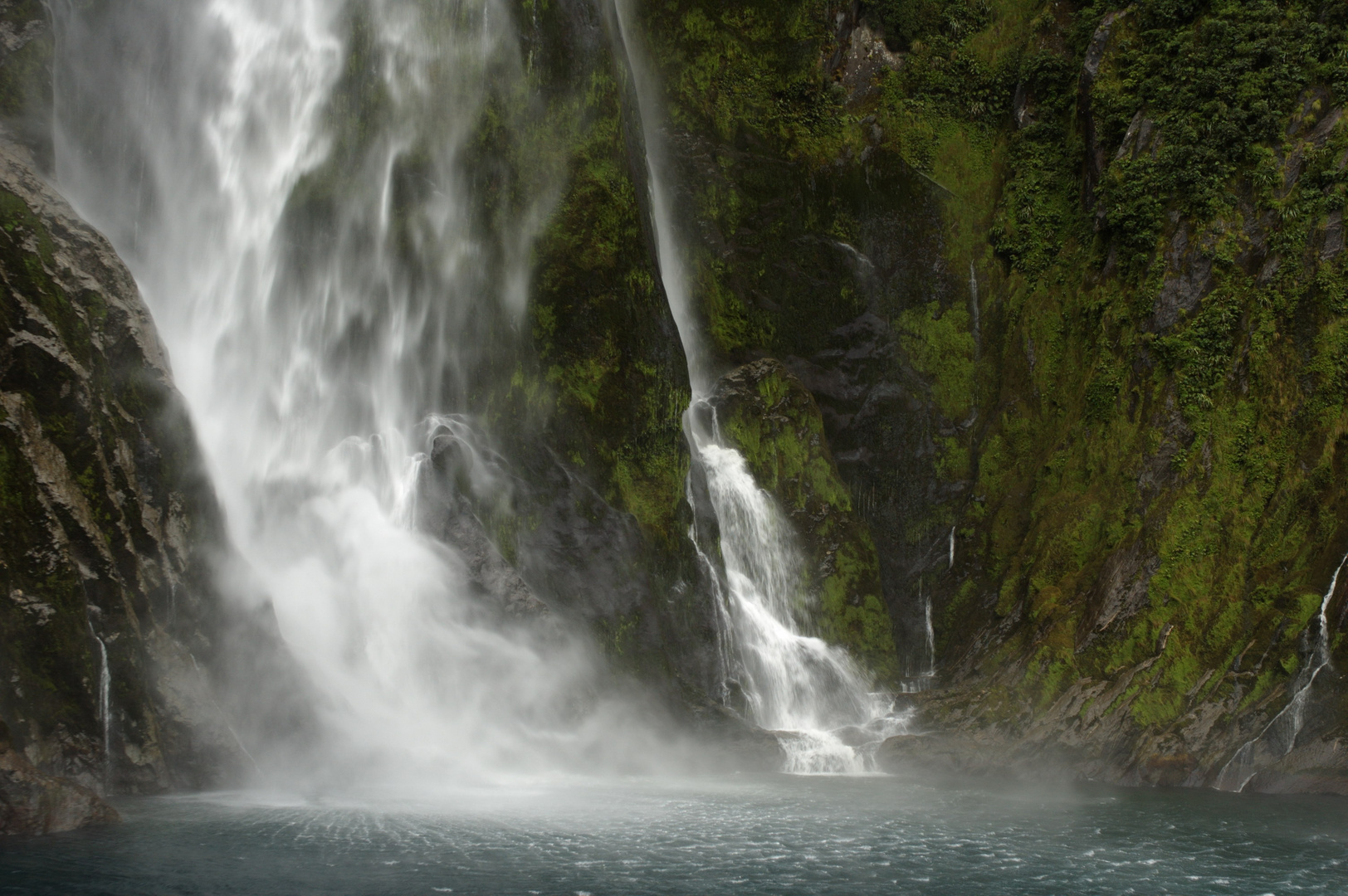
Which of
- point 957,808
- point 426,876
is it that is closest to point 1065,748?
point 957,808

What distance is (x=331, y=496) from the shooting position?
20.3 m

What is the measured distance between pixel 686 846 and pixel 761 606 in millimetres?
12279

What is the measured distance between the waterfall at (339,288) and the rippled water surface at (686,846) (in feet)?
9.88

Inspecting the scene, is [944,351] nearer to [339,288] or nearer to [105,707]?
[339,288]

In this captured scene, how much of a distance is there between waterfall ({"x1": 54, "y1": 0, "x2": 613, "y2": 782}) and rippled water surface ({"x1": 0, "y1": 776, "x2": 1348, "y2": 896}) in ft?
9.88

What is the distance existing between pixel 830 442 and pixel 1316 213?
12.7 metres

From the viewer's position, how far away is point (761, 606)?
82.1 ft

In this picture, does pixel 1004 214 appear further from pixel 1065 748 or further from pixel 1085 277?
pixel 1065 748

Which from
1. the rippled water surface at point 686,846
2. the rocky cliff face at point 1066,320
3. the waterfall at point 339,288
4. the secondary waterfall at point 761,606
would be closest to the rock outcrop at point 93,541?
the rippled water surface at point 686,846

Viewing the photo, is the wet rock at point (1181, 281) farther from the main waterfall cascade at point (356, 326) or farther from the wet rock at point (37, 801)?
the wet rock at point (37, 801)

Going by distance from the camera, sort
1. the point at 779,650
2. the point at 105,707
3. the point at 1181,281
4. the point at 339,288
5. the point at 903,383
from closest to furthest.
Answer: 1. the point at 105,707
2. the point at 339,288
3. the point at 1181,281
4. the point at 779,650
5. the point at 903,383

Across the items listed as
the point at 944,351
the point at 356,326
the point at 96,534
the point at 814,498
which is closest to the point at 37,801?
the point at 96,534

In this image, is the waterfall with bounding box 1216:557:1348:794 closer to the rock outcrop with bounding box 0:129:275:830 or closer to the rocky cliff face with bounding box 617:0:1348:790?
the rocky cliff face with bounding box 617:0:1348:790

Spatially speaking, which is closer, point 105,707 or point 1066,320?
point 105,707
